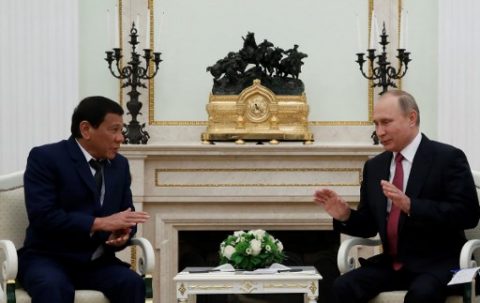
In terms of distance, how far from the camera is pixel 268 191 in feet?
20.5

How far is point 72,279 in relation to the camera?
423 centimetres

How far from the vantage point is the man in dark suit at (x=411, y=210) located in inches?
160

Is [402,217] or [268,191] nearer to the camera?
[402,217]

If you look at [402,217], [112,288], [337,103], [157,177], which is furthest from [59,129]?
[402,217]

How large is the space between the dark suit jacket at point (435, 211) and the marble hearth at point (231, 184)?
1.92 metres

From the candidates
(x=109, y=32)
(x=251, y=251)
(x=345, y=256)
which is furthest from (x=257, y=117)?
(x=345, y=256)

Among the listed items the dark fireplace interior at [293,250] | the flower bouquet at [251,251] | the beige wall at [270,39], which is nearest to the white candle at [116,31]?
the beige wall at [270,39]

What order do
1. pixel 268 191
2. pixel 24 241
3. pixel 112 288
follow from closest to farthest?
pixel 112 288, pixel 24 241, pixel 268 191

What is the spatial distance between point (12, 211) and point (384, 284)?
1.62 m

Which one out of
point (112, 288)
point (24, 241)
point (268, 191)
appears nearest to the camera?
point (112, 288)

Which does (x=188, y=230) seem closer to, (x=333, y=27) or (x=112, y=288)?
(x=333, y=27)

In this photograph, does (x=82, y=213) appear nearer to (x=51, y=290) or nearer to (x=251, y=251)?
(x=51, y=290)

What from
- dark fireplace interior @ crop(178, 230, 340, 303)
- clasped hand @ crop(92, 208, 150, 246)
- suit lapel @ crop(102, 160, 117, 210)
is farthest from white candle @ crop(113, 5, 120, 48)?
clasped hand @ crop(92, 208, 150, 246)

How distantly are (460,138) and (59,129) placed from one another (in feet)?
8.14
